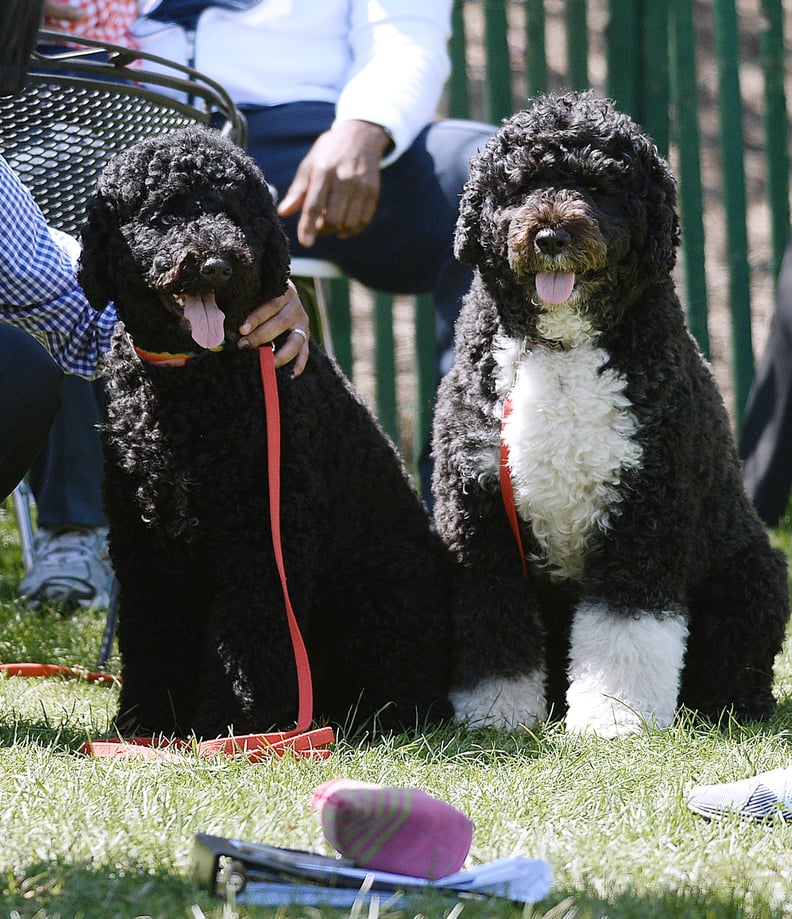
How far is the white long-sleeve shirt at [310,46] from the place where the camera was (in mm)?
4137

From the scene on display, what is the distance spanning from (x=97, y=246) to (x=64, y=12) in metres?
1.55

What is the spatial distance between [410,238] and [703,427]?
154 centimetres

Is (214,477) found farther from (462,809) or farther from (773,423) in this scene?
(773,423)

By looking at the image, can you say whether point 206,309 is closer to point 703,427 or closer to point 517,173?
point 517,173

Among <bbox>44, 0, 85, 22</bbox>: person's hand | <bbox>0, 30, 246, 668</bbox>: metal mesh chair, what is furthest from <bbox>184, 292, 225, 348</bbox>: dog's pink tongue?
<bbox>44, 0, 85, 22</bbox>: person's hand

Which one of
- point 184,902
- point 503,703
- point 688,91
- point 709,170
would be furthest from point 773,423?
point 709,170

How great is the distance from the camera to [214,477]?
2.77 metres

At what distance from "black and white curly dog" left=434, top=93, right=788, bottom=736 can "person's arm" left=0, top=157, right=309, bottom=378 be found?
0.46 metres

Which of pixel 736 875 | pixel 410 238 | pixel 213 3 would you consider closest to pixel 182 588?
pixel 736 875

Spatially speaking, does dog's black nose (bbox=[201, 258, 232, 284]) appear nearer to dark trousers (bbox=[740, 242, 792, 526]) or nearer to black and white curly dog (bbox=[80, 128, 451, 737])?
black and white curly dog (bbox=[80, 128, 451, 737])

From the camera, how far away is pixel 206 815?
2205mm

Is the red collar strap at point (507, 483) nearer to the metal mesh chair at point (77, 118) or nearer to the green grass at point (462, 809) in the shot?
the green grass at point (462, 809)

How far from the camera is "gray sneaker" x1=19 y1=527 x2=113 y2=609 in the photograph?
430 cm

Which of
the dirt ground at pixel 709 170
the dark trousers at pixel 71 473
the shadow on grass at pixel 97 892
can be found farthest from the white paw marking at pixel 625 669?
the dirt ground at pixel 709 170
